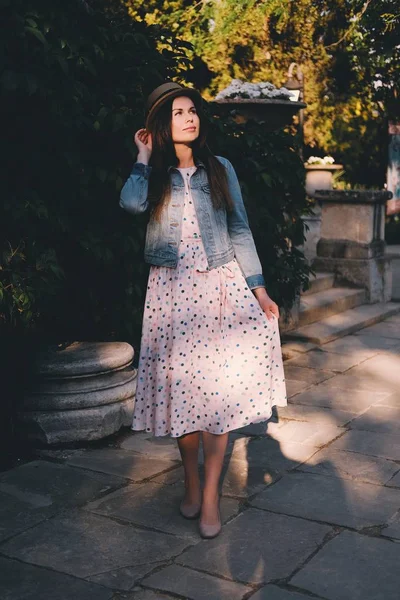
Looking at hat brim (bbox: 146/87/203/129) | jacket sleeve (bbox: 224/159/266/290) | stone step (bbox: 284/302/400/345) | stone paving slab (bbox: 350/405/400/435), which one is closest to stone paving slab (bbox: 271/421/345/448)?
stone paving slab (bbox: 350/405/400/435)

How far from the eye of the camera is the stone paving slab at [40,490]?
11.4 ft

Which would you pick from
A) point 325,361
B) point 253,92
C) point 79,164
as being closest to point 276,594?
point 79,164

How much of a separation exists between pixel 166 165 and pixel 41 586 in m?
1.65

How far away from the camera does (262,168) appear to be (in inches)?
220

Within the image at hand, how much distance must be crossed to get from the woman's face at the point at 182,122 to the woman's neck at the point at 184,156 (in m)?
0.05

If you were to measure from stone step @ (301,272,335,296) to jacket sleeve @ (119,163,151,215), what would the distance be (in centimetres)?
526

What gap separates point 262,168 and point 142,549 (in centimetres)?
309

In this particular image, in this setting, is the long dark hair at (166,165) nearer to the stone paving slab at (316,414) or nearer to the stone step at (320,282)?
the stone paving slab at (316,414)

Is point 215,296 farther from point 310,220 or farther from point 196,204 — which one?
point 310,220

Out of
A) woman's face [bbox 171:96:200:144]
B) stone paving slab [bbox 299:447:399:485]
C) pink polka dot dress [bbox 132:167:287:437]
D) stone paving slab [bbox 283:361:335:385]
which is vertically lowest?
stone paving slab [bbox 299:447:399:485]

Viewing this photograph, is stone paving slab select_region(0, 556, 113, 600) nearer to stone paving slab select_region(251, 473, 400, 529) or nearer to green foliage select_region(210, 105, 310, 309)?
stone paving slab select_region(251, 473, 400, 529)

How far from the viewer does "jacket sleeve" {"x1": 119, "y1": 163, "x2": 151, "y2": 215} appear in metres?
3.31

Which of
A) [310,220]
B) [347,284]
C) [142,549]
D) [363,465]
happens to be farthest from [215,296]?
[310,220]

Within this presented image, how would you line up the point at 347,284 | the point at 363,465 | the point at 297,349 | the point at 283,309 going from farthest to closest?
the point at 347,284
the point at 283,309
the point at 297,349
the point at 363,465
